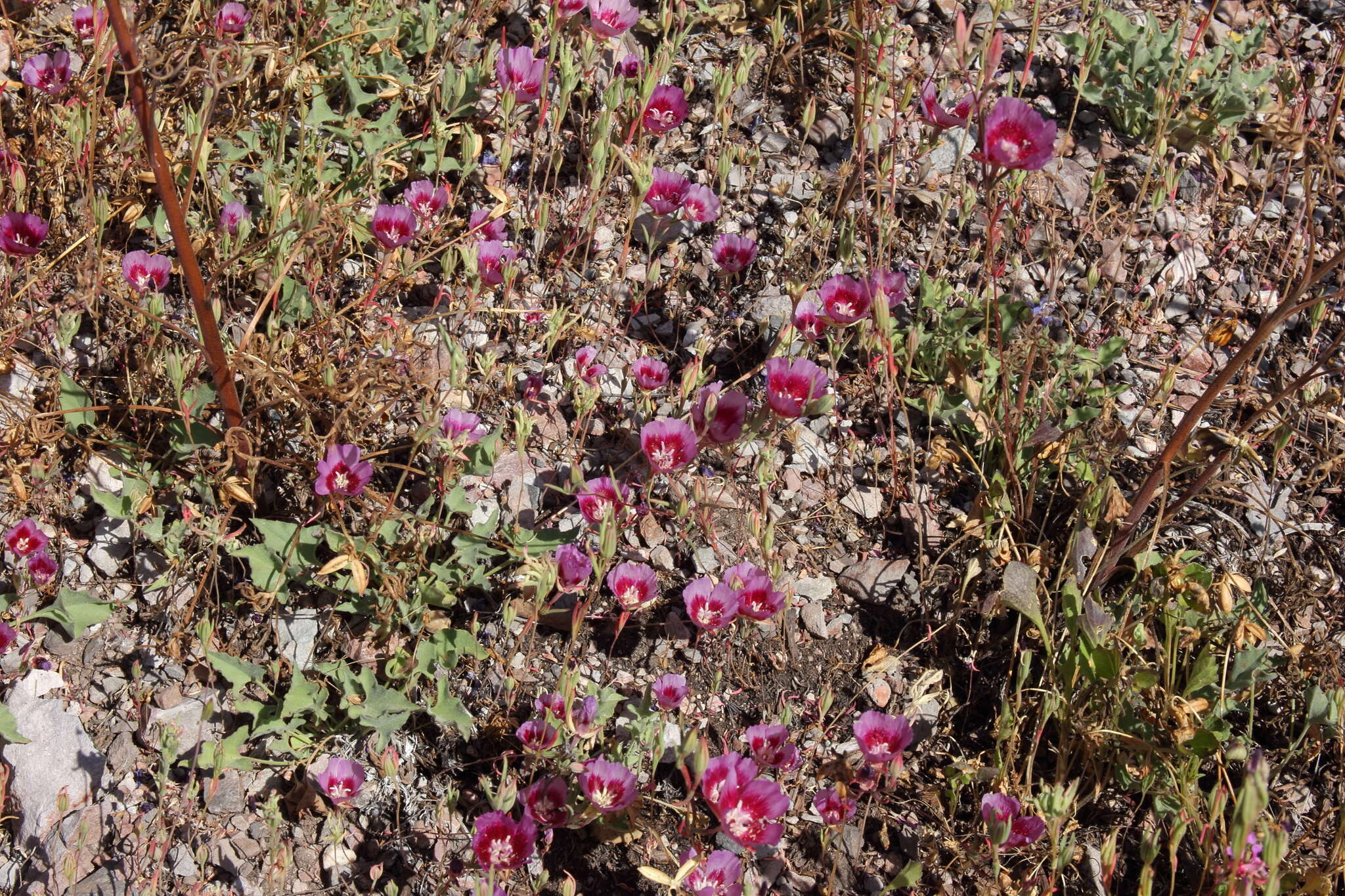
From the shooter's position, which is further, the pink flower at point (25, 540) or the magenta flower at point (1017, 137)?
the pink flower at point (25, 540)

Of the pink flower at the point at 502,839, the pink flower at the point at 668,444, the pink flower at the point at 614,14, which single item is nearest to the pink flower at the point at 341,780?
the pink flower at the point at 502,839

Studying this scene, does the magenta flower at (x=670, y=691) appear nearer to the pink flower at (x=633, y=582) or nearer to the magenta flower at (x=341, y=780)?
the pink flower at (x=633, y=582)

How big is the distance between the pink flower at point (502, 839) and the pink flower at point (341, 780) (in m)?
0.27

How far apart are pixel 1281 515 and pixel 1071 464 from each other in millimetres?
598

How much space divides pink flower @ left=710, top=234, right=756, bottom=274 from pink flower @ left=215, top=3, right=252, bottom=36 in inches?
56.3

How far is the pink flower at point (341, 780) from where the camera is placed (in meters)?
2.24

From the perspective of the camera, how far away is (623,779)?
2219 millimetres

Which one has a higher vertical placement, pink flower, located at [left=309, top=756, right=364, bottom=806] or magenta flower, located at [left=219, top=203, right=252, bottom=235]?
magenta flower, located at [left=219, top=203, right=252, bottom=235]

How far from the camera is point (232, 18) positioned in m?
3.06

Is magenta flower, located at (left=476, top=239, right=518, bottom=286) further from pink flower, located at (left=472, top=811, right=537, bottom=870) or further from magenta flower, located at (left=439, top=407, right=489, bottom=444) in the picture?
pink flower, located at (left=472, top=811, right=537, bottom=870)

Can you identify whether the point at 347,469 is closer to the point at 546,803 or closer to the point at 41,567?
the point at 41,567

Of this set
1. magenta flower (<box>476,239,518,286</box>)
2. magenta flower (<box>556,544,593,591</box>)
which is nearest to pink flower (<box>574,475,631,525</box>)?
magenta flower (<box>556,544,593,591</box>)

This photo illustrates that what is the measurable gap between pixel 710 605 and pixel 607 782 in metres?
0.48

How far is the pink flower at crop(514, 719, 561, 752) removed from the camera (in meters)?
2.27
